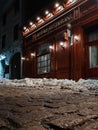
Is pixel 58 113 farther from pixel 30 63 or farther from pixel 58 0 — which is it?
pixel 30 63

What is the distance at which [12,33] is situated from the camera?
85.1 feet

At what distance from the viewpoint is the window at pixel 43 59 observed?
17.6m

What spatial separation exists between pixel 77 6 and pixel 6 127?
12248mm

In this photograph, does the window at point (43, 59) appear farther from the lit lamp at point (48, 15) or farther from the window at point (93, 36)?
the window at point (93, 36)

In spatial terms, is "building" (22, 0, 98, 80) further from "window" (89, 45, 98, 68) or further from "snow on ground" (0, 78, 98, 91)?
"snow on ground" (0, 78, 98, 91)

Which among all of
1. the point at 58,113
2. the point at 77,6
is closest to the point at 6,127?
the point at 58,113

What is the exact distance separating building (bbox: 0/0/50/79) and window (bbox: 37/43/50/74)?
4.37 metres

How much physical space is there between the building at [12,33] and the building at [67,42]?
13.5ft

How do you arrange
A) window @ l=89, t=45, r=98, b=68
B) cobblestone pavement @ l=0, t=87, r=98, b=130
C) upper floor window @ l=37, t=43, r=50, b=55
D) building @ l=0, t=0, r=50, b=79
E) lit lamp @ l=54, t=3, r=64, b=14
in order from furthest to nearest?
building @ l=0, t=0, r=50, b=79 < upper floor window @ l=37, t=43, r=50, b=55 < lit lamp @ l=54, t=3, r=64, b=14 < window @ l=89, t=45, r=98, b=68 < cobblestone pavement @ l=0, t=87, r=98, b=130

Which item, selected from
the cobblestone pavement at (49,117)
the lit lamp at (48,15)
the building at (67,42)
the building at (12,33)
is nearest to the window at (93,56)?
the building at (67,42)

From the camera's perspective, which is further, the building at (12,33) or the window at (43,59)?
the building at (12,33)

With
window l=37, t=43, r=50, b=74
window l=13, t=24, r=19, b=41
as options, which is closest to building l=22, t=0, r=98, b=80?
window l=37, t=43, r=50, b=74

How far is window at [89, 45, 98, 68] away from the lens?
13320mm

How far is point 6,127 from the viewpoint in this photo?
3037mm
